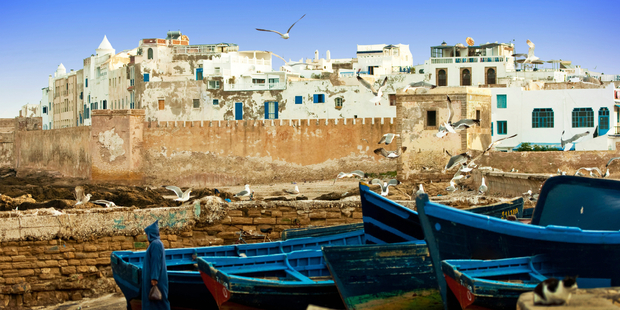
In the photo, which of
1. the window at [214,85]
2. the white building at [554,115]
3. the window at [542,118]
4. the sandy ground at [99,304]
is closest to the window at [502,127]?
the white building at [554,115]

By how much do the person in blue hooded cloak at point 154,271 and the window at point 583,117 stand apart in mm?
23918

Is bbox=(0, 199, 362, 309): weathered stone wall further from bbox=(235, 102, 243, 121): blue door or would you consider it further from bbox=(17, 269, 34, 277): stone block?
bbox=(235, 102, 243, 121): blue door

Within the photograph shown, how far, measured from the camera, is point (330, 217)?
10773 mm

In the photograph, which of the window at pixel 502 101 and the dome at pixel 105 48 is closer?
the window at pixel 502 101

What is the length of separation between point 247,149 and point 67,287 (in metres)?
18.9

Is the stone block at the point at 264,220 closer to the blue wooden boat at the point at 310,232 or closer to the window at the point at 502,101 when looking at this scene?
the blue wooden boat at the point at 310,232

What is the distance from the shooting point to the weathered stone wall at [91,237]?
31.2ft

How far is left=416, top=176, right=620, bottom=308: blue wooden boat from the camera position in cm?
630

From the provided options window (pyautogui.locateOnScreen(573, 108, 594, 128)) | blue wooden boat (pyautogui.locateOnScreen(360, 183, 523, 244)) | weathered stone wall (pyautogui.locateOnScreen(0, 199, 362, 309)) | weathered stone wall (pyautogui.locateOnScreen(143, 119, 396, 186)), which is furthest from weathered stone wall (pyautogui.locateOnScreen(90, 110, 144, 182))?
blue wooden boat (pyautogui.locateOnScreen(360, 183, 523, 244))

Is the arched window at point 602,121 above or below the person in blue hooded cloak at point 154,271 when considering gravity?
above

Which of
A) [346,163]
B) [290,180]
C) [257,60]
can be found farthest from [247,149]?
[257,60]

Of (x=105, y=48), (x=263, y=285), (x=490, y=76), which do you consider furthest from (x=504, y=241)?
(x=105, y=48)

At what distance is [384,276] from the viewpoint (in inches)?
283

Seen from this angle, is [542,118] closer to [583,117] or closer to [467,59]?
[583,117]
